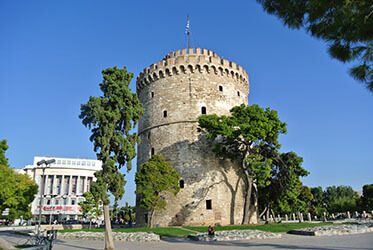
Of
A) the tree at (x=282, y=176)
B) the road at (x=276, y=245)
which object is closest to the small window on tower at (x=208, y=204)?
the tree at (x=282, y=176)

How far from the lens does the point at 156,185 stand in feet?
65.9

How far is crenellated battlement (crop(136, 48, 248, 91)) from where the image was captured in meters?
25.2

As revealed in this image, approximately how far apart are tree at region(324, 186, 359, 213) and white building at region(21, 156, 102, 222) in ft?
151

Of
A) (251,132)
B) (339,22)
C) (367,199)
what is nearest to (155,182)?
(251,132)

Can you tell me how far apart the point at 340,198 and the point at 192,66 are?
44.3 m

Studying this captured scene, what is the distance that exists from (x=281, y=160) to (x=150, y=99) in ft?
41.0

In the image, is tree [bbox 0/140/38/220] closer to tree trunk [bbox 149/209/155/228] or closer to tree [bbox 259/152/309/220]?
tree trunk [bbox 149/209/155/228]

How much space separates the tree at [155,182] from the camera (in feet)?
65.3

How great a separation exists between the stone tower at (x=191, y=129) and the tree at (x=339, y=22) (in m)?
16.1

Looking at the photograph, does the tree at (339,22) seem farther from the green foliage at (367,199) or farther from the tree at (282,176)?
the green foliage at (367,199)

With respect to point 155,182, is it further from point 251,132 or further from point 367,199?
point 367,199

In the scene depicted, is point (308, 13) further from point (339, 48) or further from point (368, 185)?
point (368, 185)

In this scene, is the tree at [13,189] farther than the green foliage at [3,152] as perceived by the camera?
No

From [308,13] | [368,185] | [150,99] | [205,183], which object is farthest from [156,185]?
[368,185]
